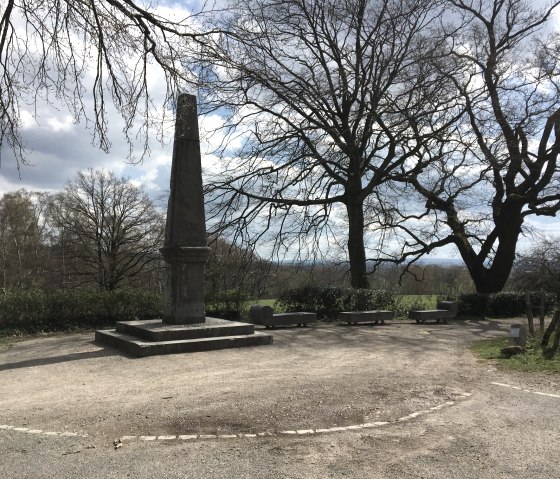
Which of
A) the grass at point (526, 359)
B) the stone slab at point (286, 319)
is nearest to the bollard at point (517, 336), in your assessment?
the grass at point (526, 359)

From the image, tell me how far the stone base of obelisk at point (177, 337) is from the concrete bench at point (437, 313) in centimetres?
798

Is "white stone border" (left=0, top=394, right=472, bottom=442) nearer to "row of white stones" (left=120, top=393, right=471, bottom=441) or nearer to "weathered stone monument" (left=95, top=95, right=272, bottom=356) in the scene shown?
"row of white stones" (left=120, top=393, right=471, bottom=441)

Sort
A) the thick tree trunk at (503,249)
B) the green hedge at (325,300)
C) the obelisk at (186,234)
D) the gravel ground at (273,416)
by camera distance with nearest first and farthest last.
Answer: the gravel ground at (273,416) → the obelisk at (186,234) → the green hedge at (325,300) → the thick tree trunk at (503,249)

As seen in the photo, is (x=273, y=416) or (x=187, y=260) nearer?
(x=273, y=416)

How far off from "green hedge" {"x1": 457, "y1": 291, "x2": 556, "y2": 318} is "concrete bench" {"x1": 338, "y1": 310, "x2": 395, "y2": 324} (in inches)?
237

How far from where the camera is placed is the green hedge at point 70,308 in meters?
13.2

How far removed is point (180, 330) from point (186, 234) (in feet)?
7.20

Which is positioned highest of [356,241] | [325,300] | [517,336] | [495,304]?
[356,241]

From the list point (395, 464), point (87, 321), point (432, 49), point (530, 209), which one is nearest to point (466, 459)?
point (395, 464)

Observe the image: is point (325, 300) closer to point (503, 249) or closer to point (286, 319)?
point (286, 319)

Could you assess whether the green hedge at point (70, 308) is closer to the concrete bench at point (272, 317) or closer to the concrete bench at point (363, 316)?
the concrete bench at point (272, 317)

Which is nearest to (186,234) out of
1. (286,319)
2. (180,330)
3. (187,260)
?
(187,260)

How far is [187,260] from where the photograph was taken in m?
11.2

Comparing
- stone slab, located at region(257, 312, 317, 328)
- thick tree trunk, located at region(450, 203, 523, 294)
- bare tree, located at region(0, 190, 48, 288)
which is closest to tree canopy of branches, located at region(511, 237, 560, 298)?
thick tree trunk, located at region(450, 203, 523, 294)
